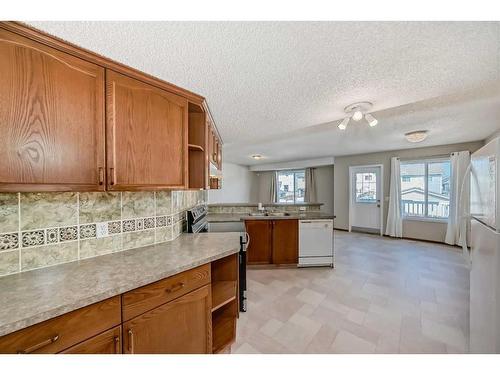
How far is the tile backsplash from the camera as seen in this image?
1.03m

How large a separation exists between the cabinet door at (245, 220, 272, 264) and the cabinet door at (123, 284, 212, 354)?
6.10ft

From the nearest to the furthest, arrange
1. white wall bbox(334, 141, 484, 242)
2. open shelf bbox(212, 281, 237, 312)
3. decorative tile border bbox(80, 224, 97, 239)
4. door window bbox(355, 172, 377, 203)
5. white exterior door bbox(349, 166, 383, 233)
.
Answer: decorative tile border bbox(80, 224, 97, 239)
open shelf bbox(212, 281, 237, 312)
white wall bbox(334, 141, 484, 242)
white exterior door bbox(349, 166, 383, 233)
door window bbox(355, 172, 377, 203)

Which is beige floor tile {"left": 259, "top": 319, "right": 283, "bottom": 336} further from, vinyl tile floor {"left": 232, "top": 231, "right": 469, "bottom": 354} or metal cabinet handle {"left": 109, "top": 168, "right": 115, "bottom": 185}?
metal cabinet handle {"left": 109, "top": 168, "right": 115, "bottom": 185}

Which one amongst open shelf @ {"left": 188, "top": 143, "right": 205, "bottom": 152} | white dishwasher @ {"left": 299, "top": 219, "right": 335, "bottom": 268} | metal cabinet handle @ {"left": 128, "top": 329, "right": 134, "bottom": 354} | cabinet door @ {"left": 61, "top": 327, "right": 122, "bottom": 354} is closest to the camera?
cabinet door @ {"left": 61, "top": 327, "right": 122, "bottom": 354}

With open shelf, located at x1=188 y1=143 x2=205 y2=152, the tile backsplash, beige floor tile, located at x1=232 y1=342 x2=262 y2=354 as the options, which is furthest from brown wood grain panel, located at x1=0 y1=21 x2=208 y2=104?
beige floor tile, located at x1=232 y1=342 x2=262 y2=354

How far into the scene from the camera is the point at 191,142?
1785mm

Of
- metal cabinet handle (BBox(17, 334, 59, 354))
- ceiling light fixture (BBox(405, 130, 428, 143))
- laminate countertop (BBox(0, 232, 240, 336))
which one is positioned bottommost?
metal cabinet handle (BBox(17, 334, 59, 354))

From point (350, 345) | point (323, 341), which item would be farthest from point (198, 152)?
point (350, 345)

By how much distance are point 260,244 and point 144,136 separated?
7.93 feet

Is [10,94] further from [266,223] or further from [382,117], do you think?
[382,117]

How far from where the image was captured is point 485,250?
1.09 metres

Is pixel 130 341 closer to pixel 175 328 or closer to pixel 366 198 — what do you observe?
pixel 175 328
